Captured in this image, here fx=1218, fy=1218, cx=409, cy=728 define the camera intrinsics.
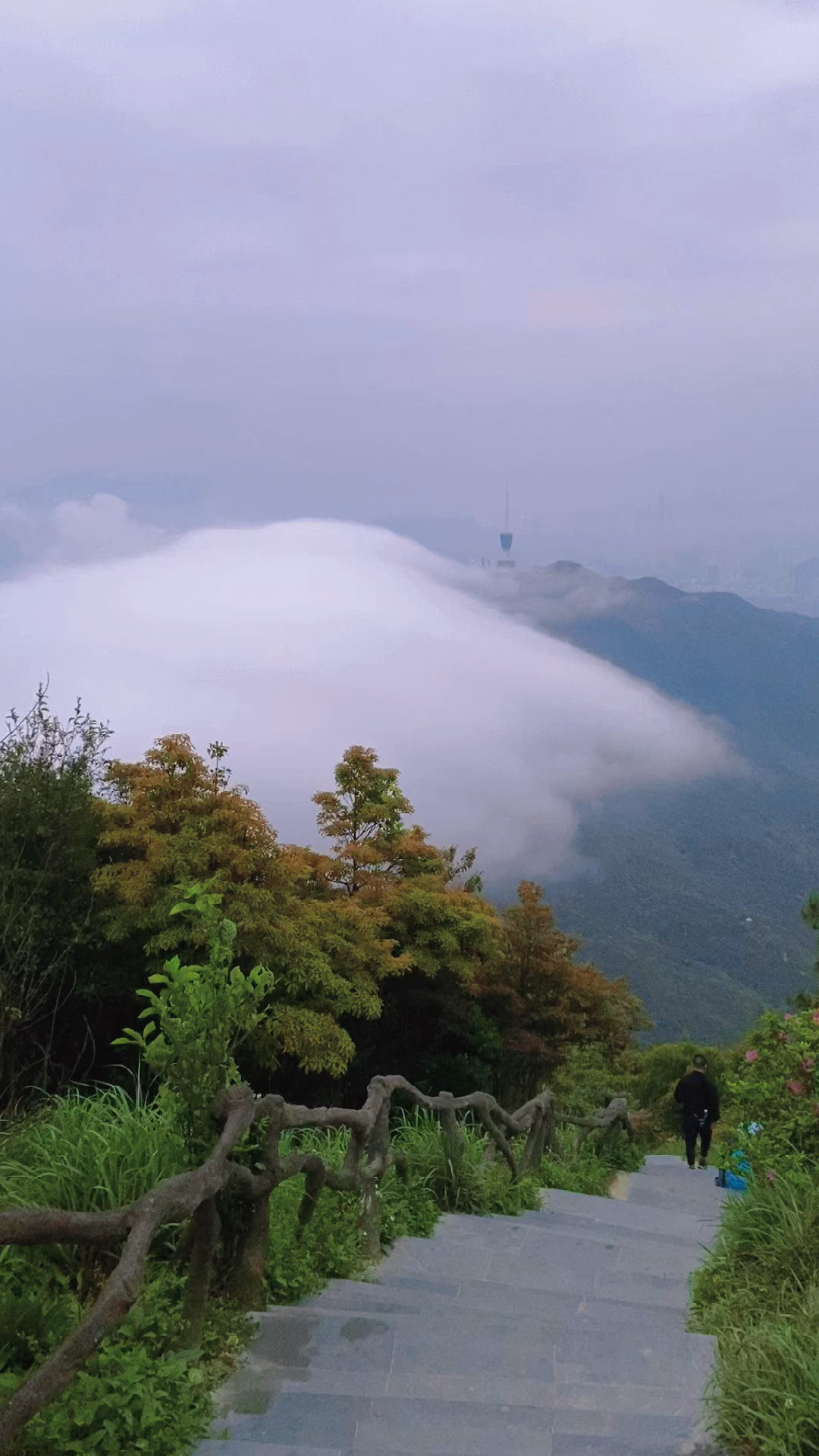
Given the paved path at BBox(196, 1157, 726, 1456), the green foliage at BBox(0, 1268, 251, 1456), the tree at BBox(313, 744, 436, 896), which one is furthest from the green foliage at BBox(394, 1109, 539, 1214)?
the tree at BBox(313, 744, 436, 896)

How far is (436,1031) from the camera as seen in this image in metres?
21.6

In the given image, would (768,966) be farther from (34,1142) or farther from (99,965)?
(34,1142)

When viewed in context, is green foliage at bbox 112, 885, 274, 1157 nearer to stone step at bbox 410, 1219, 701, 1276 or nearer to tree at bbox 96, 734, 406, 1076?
stone step at bbox 410, 1219, 701, 1276

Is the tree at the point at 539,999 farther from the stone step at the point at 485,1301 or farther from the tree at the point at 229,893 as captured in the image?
the stone step at the point at 485,1301

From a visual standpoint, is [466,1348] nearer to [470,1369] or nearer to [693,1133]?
[470,1369]

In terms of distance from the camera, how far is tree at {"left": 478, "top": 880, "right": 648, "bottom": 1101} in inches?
938

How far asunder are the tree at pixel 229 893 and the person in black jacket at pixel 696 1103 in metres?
5.35

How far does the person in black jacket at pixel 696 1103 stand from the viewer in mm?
13469

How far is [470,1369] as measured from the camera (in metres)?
3.80

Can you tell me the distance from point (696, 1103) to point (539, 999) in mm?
10806

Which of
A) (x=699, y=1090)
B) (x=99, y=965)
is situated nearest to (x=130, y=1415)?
(x=699, y=1090)

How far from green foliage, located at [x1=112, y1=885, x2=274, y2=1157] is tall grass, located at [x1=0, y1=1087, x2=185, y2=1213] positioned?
0.24 m

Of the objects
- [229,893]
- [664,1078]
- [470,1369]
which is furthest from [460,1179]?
[664,1078]

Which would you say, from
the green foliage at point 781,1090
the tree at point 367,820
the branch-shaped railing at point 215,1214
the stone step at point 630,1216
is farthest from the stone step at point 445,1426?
the tree at point 367,820
